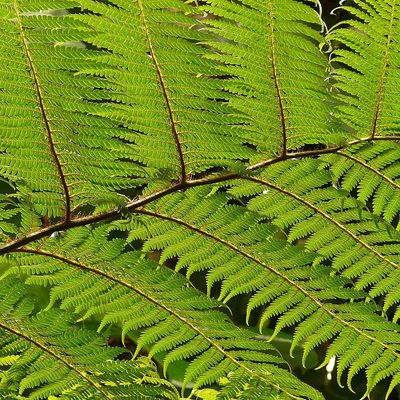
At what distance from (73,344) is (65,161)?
209 millimetres

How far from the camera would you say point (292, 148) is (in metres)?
0.79

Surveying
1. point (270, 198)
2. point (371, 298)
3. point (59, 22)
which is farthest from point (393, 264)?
point (59, 22)

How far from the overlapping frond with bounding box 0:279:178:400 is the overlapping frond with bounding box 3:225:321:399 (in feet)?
0.11

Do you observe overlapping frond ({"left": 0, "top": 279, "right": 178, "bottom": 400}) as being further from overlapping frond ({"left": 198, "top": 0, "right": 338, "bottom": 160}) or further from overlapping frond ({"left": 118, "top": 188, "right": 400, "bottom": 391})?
overlapping frond ({"left": 198, "top": 0, "right": 338, "bottom": 160})

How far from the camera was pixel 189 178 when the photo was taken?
0.79m

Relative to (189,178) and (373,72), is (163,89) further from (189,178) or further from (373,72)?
(373,72)

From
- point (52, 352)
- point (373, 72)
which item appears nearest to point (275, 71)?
point (373, 72)

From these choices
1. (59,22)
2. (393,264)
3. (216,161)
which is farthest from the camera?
(393,264)

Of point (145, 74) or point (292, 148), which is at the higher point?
point (145, 74)

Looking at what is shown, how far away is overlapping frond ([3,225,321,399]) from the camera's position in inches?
31.0

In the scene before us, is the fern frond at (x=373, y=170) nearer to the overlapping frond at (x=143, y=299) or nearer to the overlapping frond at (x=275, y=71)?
the overlapping frond at (x=275, y=71)

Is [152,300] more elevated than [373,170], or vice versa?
[373,170]

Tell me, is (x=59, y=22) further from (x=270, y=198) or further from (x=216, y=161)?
(x=270, y=198)

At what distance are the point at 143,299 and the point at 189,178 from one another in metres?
0.15
